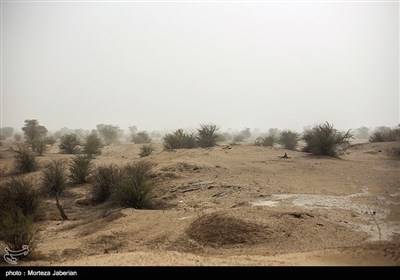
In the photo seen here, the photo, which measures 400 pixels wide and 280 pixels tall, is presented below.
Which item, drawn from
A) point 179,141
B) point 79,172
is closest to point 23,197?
point 79,172

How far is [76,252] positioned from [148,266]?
2624 millimetres

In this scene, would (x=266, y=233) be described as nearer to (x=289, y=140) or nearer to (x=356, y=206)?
(x=356, y=206)

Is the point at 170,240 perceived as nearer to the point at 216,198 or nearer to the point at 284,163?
the point at 216,198

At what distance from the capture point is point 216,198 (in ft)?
35.2

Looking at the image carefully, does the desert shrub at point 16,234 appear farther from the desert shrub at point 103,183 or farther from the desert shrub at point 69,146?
the desert shrub at point 69,146

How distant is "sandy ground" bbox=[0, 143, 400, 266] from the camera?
18.7 ft

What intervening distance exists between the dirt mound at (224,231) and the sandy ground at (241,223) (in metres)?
0.02

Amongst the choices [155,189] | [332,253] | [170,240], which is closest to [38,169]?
[155,189]

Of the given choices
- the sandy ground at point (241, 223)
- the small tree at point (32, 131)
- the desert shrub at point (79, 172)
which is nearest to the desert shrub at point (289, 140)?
the sandy ground at point (241, 223)

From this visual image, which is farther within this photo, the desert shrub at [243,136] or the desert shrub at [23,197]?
the desert shrub at [243,136]

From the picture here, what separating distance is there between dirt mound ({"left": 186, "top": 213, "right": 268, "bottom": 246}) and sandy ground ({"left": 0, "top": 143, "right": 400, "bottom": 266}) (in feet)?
0.07

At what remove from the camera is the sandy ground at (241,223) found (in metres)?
5.69

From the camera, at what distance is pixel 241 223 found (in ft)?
24.0

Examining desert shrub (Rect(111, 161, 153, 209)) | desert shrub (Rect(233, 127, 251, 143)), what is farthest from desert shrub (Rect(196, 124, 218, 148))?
desert shrub (Rect(233, 127, 251, 143))
